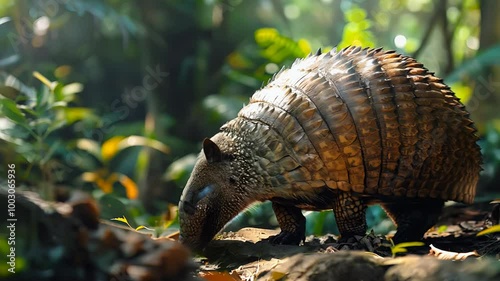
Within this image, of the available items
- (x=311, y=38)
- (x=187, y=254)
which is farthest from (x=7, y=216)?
(x=311, y=38)

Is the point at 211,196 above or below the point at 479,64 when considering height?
below

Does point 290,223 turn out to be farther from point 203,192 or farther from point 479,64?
point 479,64

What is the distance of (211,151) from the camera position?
4441mm

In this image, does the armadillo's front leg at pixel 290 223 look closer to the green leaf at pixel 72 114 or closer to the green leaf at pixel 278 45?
the green leaf at pixel 72 114

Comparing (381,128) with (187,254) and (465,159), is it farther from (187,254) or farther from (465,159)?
(187,254)

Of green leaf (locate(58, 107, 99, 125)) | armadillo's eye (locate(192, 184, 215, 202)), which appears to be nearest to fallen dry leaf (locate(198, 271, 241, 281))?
armadillo's eye (locate(192, 184, 215, 202))

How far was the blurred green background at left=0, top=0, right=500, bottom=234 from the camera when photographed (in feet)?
31.9

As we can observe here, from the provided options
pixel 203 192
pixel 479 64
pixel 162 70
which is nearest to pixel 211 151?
pixel 203 192

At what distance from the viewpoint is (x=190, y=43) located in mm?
15078

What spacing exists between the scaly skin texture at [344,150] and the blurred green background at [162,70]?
9.54 feet

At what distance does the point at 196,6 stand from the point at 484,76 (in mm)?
6807

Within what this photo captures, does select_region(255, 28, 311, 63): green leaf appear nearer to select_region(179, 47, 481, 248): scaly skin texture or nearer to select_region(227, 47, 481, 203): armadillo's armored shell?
select_region(179, 47, 481, 248): scaly skin texture

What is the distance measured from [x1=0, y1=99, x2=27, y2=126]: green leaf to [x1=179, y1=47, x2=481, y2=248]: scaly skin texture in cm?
131

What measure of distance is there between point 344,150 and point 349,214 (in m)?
0.49
